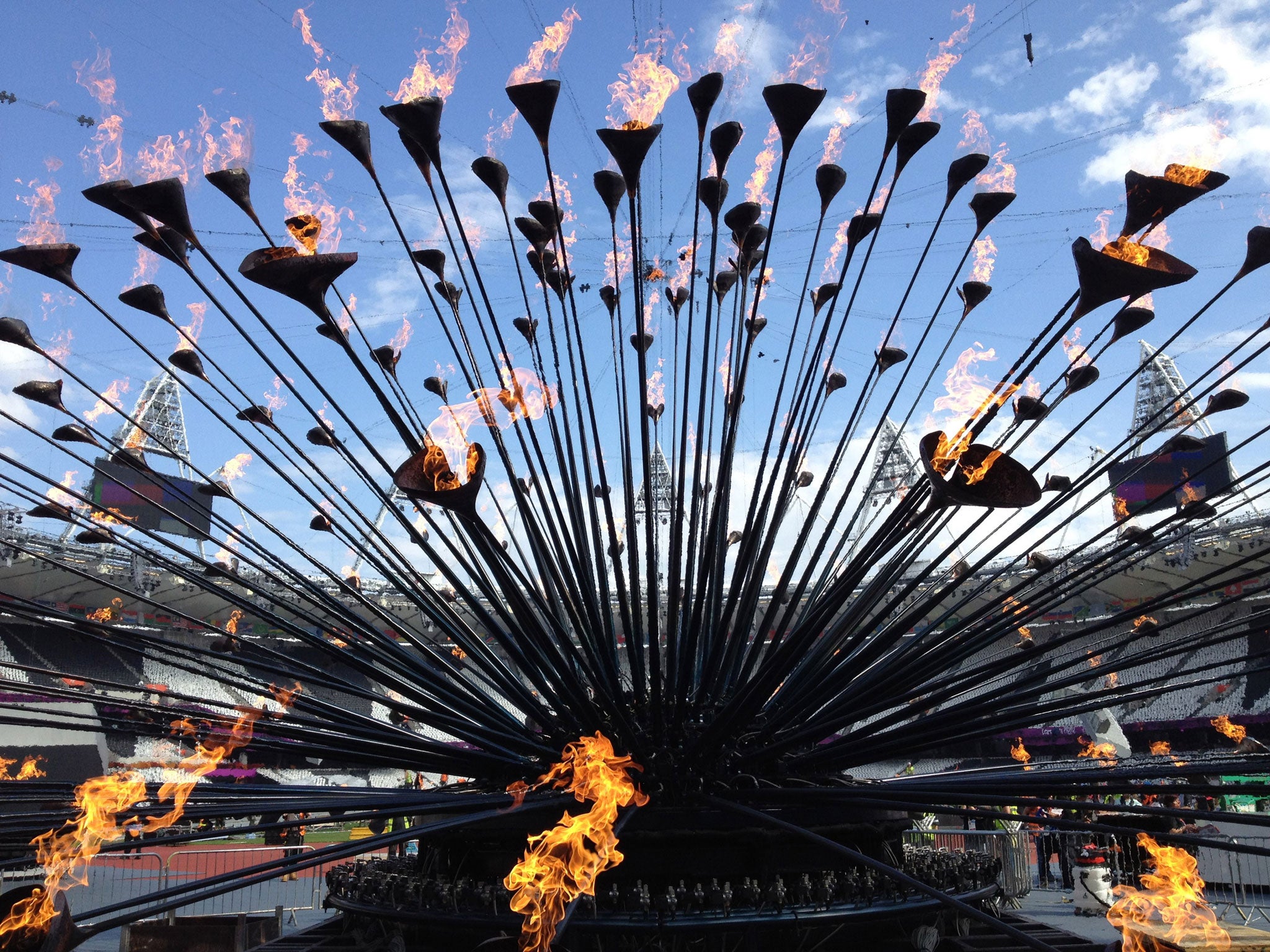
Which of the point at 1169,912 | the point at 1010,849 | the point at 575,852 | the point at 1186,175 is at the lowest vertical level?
the point at 1010,849

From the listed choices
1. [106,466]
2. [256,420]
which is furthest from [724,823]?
[106,466]

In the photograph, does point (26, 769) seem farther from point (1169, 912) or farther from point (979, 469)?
point (979, 469)

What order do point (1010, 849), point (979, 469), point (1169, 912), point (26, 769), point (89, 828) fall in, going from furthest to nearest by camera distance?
point (1010, 849), point (26, 769), point (1169, 912), point (89, 828), point (979, 469)

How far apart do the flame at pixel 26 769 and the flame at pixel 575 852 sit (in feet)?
30.1

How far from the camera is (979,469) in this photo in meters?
3.26

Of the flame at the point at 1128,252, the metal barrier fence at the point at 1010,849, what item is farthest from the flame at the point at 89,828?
the metal barrier fence at the point at 1010,849

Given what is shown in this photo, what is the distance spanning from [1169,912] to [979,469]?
11.5 ft

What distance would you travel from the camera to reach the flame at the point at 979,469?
3.22 metres

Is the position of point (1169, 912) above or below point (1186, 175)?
below

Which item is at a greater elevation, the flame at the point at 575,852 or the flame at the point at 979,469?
the flame at the point at 979,469

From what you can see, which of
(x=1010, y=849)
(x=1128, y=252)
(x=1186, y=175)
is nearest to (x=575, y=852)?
(x=1128, y=252)

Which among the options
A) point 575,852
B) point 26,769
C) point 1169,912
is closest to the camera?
point 575,852

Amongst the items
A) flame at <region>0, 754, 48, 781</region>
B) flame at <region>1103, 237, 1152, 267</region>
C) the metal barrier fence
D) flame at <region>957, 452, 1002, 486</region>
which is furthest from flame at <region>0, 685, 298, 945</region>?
the metal barrier fence

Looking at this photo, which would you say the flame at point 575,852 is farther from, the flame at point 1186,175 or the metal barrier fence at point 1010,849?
the metal barrier fence at point 1010,849
